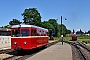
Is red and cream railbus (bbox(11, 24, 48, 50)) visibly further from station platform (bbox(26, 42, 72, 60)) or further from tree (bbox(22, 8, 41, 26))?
tree (bbox(22, 8, 41, 26))

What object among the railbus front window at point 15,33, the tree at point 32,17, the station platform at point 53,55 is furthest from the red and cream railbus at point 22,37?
the tree at point 32,17

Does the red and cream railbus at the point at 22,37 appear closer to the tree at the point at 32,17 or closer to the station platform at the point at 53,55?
the station platform at the point at 53,55

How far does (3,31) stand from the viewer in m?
35.4

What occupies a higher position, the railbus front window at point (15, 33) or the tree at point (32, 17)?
the tree at point (32, 17)

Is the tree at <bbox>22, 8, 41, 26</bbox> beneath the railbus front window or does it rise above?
above

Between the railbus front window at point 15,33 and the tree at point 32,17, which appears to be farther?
the tree at point 32,17

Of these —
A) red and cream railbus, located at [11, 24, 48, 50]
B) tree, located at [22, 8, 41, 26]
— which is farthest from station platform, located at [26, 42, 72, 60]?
tree, located at [22, 8, 41, 26]

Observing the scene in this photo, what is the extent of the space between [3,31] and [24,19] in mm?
71607

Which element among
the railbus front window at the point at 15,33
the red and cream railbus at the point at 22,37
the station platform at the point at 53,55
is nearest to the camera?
the station platform at the point at 53,55

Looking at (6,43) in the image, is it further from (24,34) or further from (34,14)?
(34,14)

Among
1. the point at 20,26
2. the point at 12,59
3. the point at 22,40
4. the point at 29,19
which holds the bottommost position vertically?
the point at 12,59

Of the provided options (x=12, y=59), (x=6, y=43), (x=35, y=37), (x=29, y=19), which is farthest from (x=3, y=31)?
(x=29, y=19)

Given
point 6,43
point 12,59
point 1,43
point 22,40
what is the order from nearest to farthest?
1. point 12,59
2. point 22,40
3. point 1,43
4. point 6,43

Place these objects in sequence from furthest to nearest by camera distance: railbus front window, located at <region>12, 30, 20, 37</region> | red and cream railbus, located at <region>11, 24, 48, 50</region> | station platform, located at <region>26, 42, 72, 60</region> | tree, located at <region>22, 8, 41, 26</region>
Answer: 1. tree, located at <region>22, 8, 41, 26</region>
2. railbus front window, located at <region>12, 30, 20, 37</region>
3. red and cream railbus, located at <region>11, 24, 48, 50</region>
4. station platform, located at <region>26, 42, 72, 60</region>
